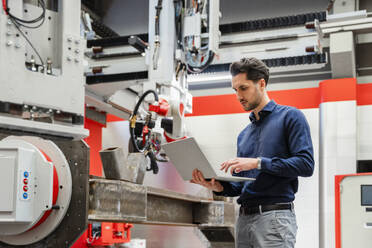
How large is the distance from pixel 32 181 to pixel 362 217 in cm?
407

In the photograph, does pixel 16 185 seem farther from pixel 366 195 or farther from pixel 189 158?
pixel 366 195

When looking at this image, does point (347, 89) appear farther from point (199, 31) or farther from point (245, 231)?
point (245, 231)

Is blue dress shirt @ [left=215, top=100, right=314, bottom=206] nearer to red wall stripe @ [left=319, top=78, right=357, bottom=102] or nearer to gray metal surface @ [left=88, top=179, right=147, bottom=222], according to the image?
gray metal surface @ [left=88, top=179, right=147, bottom=222]

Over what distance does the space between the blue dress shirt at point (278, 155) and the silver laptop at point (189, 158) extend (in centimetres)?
12

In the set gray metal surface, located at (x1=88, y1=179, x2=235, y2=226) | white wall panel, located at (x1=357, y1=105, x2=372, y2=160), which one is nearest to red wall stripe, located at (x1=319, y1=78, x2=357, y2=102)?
white wall panel, located at (x1=357, y1=105, x2=372, y2=160)

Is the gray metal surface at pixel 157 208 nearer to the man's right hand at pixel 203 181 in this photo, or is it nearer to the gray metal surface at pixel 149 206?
the gray metal surface at pixel 149 206

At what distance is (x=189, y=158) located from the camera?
224cm

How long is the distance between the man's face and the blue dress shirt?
2.2 inches

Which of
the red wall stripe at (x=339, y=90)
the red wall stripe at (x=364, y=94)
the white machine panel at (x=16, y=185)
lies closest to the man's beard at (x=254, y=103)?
the white machine panel at (x=16, y=185)

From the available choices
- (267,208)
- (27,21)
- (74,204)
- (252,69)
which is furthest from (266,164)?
(27,21)

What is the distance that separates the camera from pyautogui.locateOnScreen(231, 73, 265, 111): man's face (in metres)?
2.24

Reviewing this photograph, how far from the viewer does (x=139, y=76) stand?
480cm

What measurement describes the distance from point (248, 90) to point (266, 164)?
38 centimetres

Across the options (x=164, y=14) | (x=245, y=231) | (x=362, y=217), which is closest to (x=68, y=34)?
(x=245, y=231)
